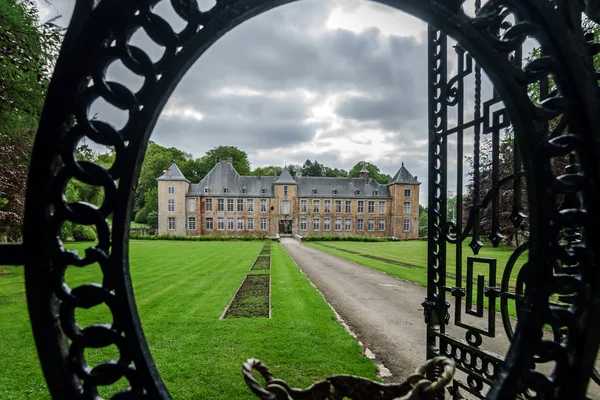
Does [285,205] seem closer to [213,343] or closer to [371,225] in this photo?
[371,225]

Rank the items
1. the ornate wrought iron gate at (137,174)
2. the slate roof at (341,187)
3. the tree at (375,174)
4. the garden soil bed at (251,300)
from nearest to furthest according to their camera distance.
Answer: the ornate wrought iron gate at (137,174) < the garden soil bed at (251,300) < the slate roof at (341,187) < the tree at (375,174)

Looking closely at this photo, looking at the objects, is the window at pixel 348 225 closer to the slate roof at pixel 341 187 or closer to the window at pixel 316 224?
the slate roof at pixel 341 187

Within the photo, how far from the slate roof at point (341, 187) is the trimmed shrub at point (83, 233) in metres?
23.0

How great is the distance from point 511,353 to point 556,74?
3.61 feet

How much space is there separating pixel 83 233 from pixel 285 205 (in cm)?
2139

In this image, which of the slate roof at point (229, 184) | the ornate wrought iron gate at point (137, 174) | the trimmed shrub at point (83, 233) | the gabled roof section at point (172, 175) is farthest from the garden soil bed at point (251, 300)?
the gabled roof section at point (172, 175)

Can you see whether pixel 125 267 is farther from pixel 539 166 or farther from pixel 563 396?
pixel 563 396

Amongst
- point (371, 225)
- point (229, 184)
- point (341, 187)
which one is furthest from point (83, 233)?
point (371, 225)

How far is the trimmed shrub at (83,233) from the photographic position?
2527cm

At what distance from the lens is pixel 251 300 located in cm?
647

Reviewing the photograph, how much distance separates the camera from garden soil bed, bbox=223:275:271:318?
5516 millimetres

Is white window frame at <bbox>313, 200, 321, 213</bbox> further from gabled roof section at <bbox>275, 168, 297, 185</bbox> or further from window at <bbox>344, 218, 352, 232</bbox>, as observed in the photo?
window at <bbox>344, 218, 352, 232</bbox>

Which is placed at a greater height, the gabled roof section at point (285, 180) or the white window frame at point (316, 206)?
the gabled roof section at point (285, 180)

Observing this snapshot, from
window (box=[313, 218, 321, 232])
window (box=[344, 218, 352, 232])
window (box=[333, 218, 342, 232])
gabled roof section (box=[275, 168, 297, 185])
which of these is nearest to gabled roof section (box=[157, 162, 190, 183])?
gabled roof section (box=[275, 168, 297, 185])
